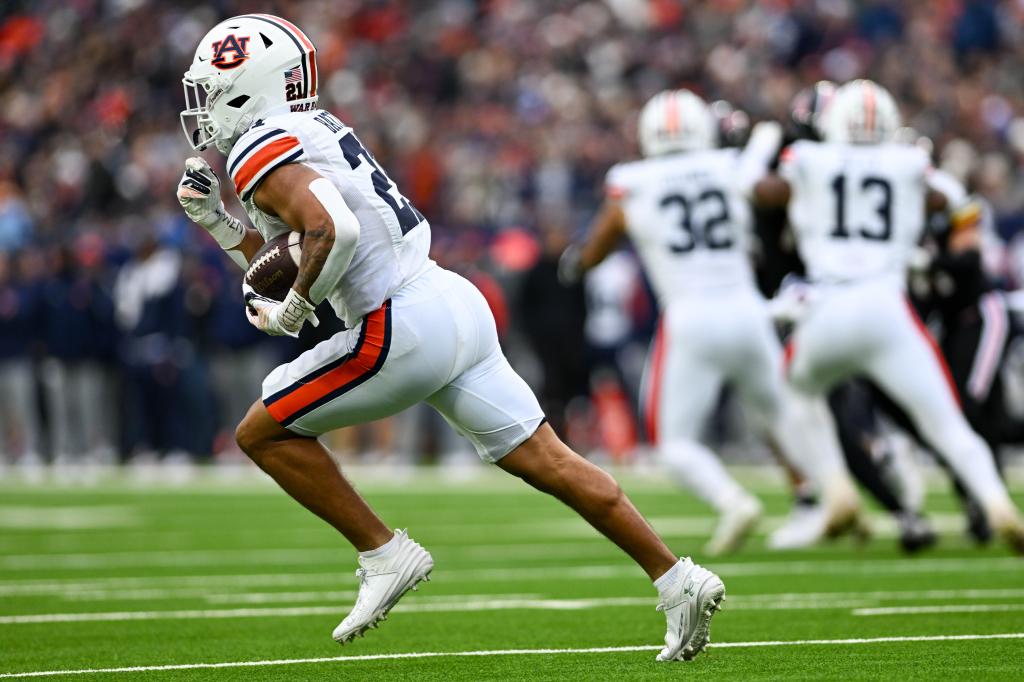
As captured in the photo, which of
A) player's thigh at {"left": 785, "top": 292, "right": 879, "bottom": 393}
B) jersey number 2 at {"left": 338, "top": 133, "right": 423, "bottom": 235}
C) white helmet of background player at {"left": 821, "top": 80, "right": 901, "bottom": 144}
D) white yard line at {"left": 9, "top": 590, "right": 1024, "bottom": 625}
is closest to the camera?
jersey number 2 at {"left": 338, "top": 133, "right": 423, "bottom": 235}

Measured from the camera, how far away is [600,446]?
702 inches

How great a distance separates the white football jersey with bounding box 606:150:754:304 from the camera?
28.0 feet

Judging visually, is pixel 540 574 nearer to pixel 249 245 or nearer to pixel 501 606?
pixel 501 606

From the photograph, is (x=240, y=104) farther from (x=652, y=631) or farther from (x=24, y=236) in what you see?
(x=24, y=236)

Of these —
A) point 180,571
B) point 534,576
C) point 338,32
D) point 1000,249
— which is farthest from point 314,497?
point 338,32

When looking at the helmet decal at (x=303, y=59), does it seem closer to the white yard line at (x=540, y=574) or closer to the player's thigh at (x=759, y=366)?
the white yard line at (x=540, y=574)

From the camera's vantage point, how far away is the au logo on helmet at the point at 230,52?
5.02 metres

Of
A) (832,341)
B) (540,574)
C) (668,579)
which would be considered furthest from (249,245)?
(832,341)

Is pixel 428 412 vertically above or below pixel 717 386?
→ below

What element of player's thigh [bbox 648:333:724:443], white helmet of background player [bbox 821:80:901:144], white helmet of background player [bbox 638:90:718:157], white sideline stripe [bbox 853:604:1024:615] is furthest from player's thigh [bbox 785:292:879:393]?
white sideline stripe [bbox 853:604:1024:615]

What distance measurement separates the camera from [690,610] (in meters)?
4.81

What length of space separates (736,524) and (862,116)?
1.91 meters

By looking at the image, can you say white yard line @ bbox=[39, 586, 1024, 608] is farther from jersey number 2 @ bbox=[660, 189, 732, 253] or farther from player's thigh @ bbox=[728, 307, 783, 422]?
jersey number 2 @ bbox=[660, 189, 732, 253]

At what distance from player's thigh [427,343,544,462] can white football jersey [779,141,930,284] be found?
3195mm
